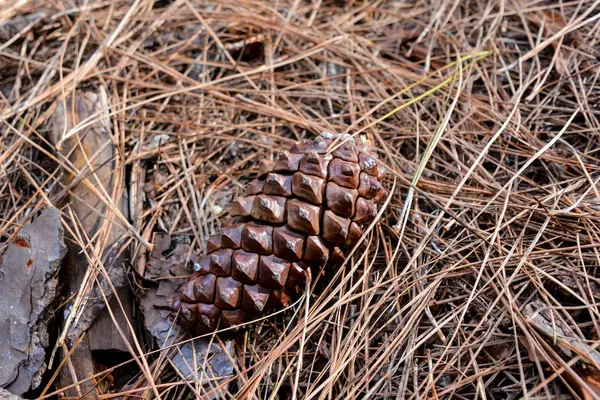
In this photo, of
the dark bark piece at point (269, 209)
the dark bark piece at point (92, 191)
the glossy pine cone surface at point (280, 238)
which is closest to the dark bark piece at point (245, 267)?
the glossy pine cone surface at point (280, 238)

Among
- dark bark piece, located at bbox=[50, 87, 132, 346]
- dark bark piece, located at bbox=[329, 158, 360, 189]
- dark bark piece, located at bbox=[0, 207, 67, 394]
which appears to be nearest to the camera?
dark bark piece, located at bbox=[0, 207, 67, 394]

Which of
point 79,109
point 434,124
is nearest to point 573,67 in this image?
point 434,124

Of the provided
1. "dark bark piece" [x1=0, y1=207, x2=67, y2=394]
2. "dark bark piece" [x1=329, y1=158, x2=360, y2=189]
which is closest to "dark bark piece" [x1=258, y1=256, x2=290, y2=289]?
"dark bark piece" [x1=329, y1=158, x2=360, y2=189]

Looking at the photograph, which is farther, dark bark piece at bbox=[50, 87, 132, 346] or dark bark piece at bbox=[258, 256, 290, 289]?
dark bark piece at bbox=[50, 87, 132, 346]

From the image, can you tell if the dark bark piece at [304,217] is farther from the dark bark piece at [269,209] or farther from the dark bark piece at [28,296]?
the dark bark piece at [28,296]

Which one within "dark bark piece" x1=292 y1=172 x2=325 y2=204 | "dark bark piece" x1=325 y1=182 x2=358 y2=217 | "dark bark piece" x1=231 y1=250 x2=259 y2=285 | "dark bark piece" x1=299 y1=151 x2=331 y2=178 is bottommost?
"dark bark piece" x1=231 y1=250 x2=259 y2=285

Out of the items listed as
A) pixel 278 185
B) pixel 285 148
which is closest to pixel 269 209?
pixel 278 185

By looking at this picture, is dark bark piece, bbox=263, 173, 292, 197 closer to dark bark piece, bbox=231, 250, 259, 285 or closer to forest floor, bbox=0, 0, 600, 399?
dark bark piece, bbox=231, 250, 259, 285

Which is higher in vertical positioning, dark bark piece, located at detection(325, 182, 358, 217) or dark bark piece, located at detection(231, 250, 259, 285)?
dark bark piece, located at detection(325, 182, 358, 217)

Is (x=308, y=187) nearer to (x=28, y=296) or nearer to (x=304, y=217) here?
(x=304, y=217)

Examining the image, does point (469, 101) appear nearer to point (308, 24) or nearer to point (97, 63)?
point (308, 24)
